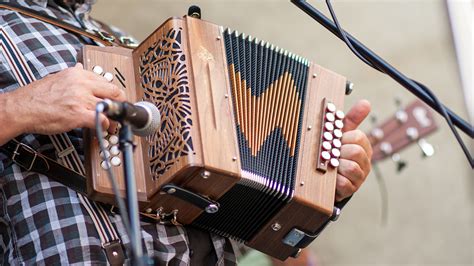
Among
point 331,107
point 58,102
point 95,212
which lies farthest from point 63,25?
point 331,107

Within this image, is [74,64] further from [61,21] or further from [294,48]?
[294,48]

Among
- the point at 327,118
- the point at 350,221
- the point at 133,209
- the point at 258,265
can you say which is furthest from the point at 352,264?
the point at 133,209

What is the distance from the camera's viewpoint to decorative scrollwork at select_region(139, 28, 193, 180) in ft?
6.18

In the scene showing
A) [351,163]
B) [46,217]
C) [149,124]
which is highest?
[149,124]

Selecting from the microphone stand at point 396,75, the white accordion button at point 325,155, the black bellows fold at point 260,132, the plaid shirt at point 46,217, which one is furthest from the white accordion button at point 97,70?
the white accordion button at point 325,155

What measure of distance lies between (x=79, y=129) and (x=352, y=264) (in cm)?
204

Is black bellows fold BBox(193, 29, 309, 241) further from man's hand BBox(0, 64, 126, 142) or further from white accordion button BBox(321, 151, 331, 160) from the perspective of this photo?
man's hand BBox(0, 64, 126, 142)

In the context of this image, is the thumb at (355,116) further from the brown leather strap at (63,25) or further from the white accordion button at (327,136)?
the brown leather strap at (63,25)

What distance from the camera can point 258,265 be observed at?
9.96 ft

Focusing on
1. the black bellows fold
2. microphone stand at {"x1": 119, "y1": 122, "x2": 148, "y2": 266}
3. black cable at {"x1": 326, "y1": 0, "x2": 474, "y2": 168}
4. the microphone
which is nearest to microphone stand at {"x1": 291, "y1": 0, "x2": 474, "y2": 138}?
black cable at {"x1": 326, "y1": 0, "x2": 474, "y2": 168}

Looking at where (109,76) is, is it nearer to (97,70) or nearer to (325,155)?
(97,70)

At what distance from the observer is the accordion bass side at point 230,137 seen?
190 cm

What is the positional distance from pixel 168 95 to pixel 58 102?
23 cm

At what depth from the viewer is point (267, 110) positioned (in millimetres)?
2092
